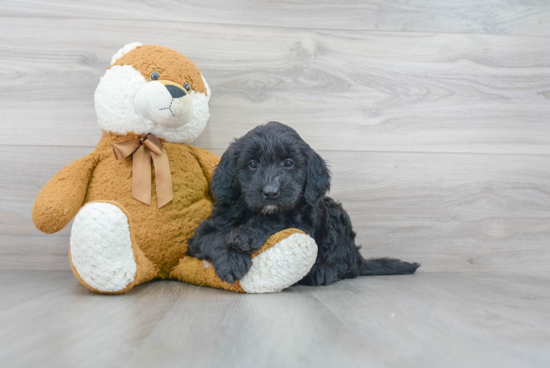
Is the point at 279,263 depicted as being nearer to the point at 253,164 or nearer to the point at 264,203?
the point at 264,203

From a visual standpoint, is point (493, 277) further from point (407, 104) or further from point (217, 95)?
point (217, 95)

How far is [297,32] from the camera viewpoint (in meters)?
1.66

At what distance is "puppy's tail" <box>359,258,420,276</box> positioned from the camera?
4.77 feet

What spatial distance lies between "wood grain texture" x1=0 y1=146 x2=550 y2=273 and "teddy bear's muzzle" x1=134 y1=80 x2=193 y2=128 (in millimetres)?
407

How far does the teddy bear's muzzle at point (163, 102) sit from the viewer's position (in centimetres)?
119

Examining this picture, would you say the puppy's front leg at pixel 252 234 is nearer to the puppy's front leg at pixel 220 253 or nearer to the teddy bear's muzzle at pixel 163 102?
the puppy's front leg at pixel 220 253

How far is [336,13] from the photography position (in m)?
1.68

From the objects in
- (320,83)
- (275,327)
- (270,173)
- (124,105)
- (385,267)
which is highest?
(320,83)

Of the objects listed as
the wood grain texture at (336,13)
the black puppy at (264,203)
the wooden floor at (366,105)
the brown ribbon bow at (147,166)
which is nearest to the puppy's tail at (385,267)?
the wooden floor at (366,105)

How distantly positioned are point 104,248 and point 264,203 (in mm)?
407

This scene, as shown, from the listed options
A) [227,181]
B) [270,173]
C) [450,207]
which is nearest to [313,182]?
[270,173]

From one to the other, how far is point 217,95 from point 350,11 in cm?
64

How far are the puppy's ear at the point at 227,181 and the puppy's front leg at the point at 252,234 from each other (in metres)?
0.10

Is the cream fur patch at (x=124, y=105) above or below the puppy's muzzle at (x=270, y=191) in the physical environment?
above
